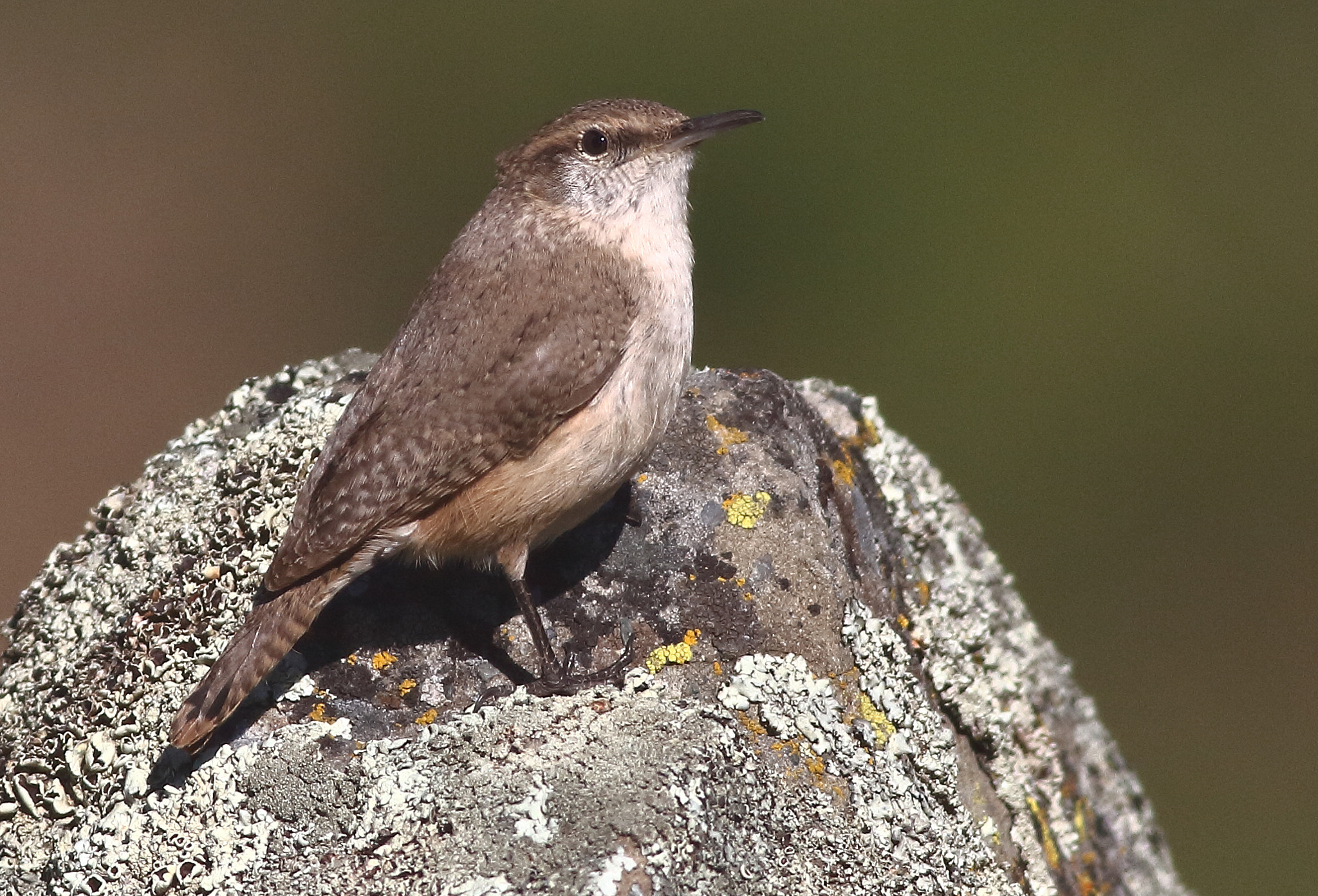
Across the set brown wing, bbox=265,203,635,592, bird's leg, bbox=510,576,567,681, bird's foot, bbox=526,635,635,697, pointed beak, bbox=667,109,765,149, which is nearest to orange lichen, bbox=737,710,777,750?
bird's foot, bbox=526,635,635,697

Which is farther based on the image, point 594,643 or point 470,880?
point 594,643

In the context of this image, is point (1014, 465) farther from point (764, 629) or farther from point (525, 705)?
point (525, 705)

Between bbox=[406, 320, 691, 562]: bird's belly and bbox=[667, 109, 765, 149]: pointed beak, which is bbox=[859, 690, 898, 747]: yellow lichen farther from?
bbox=[667, 109, 765, 149]: pointed beak

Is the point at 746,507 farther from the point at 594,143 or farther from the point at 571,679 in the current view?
the point at 594,143

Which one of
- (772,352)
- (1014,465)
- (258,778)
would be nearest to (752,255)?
(772,352)

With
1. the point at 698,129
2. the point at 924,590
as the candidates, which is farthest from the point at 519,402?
the point at 924,590
